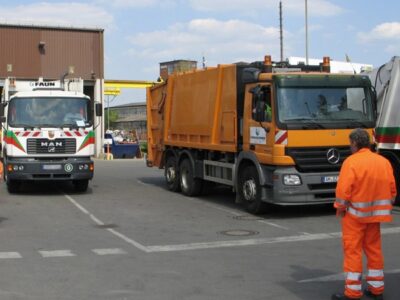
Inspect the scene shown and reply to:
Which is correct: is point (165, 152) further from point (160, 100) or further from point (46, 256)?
point (46, 256)

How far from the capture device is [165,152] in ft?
54.6

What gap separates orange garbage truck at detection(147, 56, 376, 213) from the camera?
10.9 m

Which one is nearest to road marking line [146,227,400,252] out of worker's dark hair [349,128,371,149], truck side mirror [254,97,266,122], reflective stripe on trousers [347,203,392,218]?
truck side mirror [254,97,266,122]

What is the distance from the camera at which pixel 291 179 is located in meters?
10.9

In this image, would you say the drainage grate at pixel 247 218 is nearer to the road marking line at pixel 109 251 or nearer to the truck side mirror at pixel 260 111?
the truck side mirror at pixel 260 111

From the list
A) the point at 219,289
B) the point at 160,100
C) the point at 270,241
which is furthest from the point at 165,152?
the point at 219,289

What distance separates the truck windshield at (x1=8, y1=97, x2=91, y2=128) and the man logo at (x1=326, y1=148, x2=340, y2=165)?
6.67 meters

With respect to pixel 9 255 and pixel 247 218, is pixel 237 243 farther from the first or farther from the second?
pixel 9 255

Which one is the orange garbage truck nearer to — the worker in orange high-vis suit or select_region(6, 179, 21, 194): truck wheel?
the worker in orange high-vis suit

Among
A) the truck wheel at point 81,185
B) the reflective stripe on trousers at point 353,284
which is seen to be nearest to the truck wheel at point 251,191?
the truck wheel at point 81,185

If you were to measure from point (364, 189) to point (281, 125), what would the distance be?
520 cm

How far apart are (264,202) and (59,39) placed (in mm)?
30849

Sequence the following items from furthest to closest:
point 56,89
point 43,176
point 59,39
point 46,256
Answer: point 59,39 < point 56,89 < point 43,176 < point 46,256

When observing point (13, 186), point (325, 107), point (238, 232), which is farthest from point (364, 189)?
point (13, 186)
